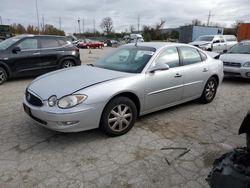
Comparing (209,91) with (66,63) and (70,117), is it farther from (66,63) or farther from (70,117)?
(66,63)

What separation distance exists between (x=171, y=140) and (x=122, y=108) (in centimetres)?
92

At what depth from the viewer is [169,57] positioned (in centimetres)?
462

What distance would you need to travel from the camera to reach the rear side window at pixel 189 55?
4.91 metres

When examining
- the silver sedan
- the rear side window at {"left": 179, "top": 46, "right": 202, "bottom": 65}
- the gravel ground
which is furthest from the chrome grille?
the rear side window at {"left": 179, "top": 46, "right": 202, "bottom": 65}

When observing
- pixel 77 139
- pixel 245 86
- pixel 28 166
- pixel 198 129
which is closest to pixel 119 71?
pixel 77 139

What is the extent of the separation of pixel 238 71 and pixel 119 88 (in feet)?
19.1

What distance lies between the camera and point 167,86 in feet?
14.6

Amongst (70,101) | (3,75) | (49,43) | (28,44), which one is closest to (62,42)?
Answer: (49,43)

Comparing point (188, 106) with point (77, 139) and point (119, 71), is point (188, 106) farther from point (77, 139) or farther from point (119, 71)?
point (77, 139)

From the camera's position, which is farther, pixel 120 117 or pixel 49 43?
pixel 49 43

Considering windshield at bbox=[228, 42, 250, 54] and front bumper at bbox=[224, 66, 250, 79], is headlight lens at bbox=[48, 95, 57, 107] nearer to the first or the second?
front bumper at bbox=[224, 66, 250, 79]

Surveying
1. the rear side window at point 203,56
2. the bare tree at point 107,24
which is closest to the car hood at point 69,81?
the rear side window at point 203,56

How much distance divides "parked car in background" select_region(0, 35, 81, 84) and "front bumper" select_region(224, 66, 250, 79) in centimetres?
560

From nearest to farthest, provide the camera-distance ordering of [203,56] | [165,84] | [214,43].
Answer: [165,84] < [203,56] < [214,43]
